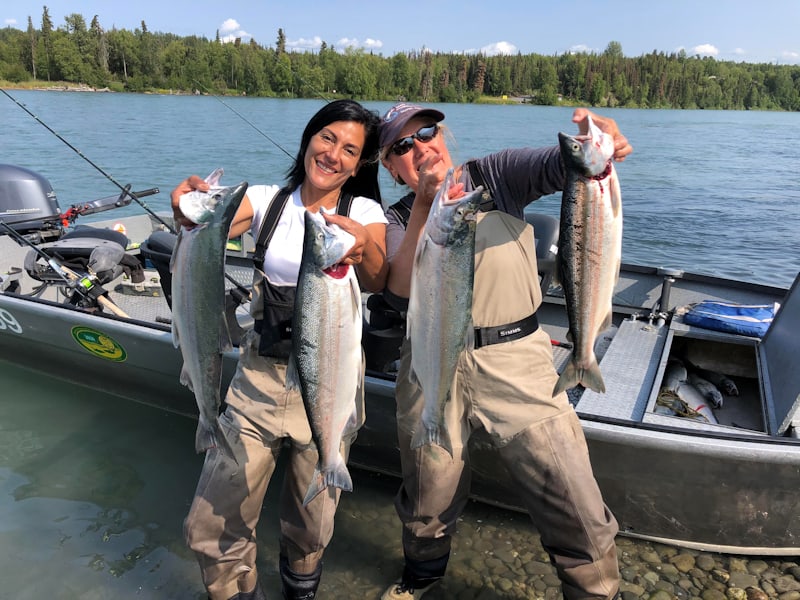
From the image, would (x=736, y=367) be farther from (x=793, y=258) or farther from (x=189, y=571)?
(x=793, y=258)

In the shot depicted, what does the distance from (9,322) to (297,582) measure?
4.30 metres

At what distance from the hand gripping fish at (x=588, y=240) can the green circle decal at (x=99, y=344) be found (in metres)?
4.10

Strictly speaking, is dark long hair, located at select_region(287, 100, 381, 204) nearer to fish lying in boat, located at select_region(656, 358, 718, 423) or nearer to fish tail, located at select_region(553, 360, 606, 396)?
fish tail, located at select_region(553, 360, 606, 396)

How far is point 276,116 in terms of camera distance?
40406mm

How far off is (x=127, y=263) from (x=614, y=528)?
18.0 ft

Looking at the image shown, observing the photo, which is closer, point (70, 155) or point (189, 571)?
point (189, 571)

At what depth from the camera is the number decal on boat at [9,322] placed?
575 centimetres

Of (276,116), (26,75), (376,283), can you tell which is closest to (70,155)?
(276,116)

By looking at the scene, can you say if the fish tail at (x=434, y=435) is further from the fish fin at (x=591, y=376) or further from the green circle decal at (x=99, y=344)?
the green circle decal at (x=99, y=344)

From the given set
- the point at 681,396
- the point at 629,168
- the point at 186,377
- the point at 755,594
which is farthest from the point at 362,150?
the point at 629,168

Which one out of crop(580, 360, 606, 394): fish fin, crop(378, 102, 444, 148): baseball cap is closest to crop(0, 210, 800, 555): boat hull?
crop(580, 360, 606, 394): fish fin

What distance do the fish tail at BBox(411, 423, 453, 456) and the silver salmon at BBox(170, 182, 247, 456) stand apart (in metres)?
0.91

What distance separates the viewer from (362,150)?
9.57ft

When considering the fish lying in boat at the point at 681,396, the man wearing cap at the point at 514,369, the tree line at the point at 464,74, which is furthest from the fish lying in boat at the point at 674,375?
the tree line at the point at 464,74
